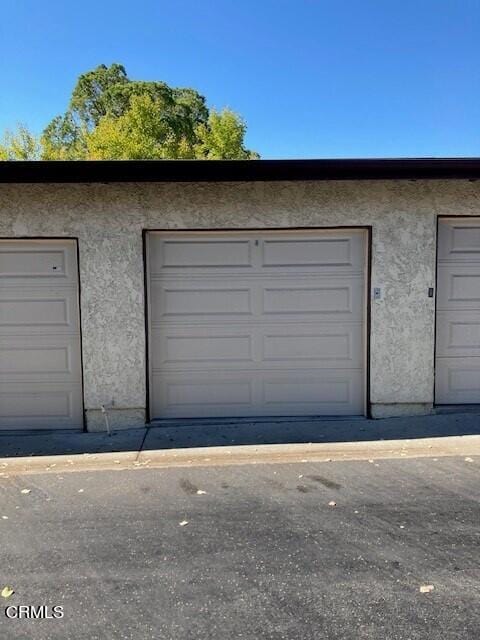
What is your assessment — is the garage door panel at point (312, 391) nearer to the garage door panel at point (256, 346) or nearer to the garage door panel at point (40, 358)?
the garage door panel at point (256, 346)

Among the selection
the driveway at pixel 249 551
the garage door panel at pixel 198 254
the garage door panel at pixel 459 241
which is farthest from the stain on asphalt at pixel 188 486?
the garage door panel at pixel 459 241

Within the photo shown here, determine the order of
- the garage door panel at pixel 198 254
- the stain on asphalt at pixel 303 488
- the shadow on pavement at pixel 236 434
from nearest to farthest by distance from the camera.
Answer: the stain on asphalt at pixel 303 488 → the shadow on pavement at pixel 236 434 → the garage door panel at pixel 198 254

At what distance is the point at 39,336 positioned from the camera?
6.29 meters

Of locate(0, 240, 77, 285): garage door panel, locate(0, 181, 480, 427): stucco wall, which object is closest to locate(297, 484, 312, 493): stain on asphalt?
locate(0, 181, 480, 427): stucco wall

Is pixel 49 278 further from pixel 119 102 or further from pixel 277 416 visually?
pixel 119 102

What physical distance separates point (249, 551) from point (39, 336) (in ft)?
12.8

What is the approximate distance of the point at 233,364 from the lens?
21.1ft

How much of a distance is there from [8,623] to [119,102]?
41975 millimetres

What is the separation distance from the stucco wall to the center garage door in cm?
22

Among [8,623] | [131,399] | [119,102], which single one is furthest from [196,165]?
[119,102]

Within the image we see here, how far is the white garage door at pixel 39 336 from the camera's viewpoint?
622 cm

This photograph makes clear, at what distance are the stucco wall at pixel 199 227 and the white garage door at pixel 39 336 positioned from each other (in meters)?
0.20

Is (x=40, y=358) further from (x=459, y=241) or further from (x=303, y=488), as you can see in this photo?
(x=459, y=241)

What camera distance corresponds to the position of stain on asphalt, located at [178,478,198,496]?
4.45m
